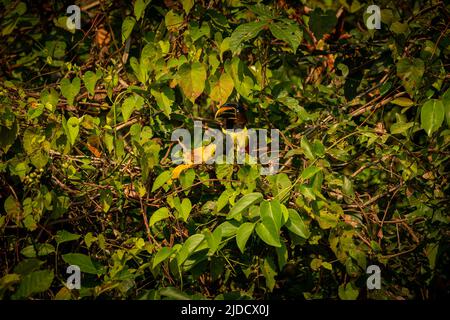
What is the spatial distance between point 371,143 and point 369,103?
329 mm

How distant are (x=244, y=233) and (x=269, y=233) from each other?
8 cm

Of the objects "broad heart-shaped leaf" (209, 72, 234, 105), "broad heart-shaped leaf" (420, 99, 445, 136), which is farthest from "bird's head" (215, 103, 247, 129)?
"broad heart-shaped leaf" (420, 99, 445, 136)

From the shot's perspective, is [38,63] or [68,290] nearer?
[68,290]

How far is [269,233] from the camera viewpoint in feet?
3.96

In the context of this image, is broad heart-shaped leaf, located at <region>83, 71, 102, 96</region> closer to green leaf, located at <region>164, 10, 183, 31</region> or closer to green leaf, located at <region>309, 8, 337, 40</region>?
green leaf, located at <region>164, 10, 183, 31</region>

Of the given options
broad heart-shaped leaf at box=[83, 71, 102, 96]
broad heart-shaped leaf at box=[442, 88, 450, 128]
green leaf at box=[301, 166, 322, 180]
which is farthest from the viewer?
broad heart-shaped leaf at box=[83, 71, 102, 96]

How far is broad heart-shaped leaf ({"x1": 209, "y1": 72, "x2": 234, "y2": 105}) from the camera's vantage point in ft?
5.06

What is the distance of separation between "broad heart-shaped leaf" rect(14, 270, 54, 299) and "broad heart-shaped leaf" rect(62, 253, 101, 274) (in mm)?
113

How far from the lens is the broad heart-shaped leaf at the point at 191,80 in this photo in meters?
1.46

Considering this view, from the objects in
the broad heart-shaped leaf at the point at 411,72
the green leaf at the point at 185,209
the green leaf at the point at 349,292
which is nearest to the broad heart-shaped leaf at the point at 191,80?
the green leaf at the point at 185,209

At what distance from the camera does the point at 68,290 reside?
147 cm

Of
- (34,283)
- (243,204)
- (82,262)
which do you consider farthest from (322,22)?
(34,283)
